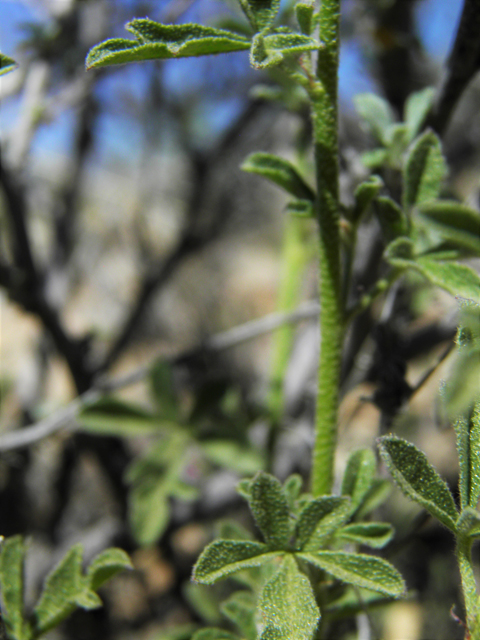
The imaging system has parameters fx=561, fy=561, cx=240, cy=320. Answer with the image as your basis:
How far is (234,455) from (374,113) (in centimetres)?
63

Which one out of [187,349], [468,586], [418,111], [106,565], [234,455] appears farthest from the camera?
[187,349]

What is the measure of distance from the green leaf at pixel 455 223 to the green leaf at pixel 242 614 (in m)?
0.36

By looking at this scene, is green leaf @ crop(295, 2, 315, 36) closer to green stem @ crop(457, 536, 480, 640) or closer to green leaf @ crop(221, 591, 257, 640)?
green stem @ crop(457, 536, 480, 640)

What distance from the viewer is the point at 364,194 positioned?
0.46m

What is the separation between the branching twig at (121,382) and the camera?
0.89 meters

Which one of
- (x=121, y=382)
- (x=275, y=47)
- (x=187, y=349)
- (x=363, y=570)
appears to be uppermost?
(x=275, y=47)

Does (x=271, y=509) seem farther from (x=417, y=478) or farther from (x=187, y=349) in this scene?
(x=187, y=349)

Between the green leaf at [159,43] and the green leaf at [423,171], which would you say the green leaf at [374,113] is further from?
the green leaf at [159,43]

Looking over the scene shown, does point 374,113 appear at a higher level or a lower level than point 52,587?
higher

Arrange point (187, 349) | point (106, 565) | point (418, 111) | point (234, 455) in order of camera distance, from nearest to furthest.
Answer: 1. point (106, 565)
2. point (418, 111)
3. point (234, 455)
4. point (187, 349)

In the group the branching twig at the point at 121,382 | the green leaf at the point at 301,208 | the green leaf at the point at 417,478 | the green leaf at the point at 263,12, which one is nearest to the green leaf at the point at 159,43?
the green leaf at the point at 263,12

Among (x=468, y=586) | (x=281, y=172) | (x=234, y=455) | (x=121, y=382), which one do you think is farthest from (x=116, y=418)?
(x=468, y=586)

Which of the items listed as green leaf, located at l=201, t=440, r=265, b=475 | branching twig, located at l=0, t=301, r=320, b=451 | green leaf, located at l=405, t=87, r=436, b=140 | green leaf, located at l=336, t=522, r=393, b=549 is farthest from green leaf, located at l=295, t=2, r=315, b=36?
green leaf, located at l=201, t=440, r=265, b=475

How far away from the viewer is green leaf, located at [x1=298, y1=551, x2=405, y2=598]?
1.21ft
